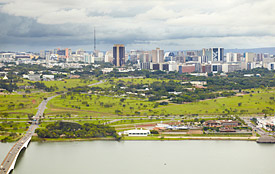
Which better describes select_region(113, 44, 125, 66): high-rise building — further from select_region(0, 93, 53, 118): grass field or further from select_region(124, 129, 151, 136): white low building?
Result: select_region(124, 129, 151, 136): white low building

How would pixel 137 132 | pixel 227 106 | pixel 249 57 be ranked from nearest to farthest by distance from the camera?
pixel 137 132 < pixel 227 106 < pixel 249 57

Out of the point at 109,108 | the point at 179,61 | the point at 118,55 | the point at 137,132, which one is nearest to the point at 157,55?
the point at 118,55

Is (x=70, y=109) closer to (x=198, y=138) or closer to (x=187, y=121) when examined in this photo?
(x=187, y=121)

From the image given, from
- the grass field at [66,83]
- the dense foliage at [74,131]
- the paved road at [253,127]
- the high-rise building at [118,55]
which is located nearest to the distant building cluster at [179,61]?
the high-rise building at [118,55]

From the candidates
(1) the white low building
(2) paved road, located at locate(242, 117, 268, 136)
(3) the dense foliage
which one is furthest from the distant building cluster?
(3) the dense foliage

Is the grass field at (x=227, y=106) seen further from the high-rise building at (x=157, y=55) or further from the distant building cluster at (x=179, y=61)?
the high-rise building at (x=157, y=55)

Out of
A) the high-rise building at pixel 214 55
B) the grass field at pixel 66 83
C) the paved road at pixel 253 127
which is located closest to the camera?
the paved road at pixel 253 127

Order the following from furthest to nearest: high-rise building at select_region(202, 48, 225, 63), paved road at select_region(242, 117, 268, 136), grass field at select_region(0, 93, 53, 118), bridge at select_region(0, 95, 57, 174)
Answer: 1. high-rise building at select_region(202, 48, 225, 63)
2. grass field at select_region(0, 93, 53, 118)
3. paved road at select_region(242, 117, 268, 136)
4. bridge at select_region(0, 95, 57, 174)

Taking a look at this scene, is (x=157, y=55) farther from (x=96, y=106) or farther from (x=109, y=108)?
(x=109, y=108)

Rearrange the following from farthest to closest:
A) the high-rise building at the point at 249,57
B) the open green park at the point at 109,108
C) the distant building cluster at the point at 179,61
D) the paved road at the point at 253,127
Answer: the high-rise building at the point at 249,57 < the distant building cluster at the point at 179,61 < the open green park at the point at 109,108 < the paved road at the point at 253,127
